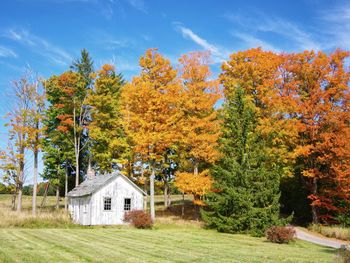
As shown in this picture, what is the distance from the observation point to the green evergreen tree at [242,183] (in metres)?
23.9

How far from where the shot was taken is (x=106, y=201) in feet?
99.1

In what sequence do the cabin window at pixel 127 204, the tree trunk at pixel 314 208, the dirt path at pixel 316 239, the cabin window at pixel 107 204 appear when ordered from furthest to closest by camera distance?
the cabin window at pixel 127 204 < the cabin window at pixel 107 204 < the tree trunk at pixel 314 208 < the dirt path at pixel 316 239

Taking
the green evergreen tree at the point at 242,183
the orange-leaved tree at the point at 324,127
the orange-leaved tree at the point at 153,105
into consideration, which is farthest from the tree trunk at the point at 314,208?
the orange-leaved tree at the point at 153,105

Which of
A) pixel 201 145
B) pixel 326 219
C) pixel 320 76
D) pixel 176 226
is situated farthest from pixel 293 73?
pixel 176 226

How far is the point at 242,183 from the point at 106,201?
12143mm

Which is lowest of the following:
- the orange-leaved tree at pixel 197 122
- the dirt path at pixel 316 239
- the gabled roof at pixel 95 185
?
the dirt path at pixel 316 239

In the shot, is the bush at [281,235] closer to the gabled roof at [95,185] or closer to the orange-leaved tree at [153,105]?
the orange-leaved tree at [153,105]

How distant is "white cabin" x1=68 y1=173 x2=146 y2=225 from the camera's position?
29.6m

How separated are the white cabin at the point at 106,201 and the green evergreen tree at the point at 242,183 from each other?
7.96 m

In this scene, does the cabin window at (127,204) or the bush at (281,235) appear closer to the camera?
the bush at (281,235)

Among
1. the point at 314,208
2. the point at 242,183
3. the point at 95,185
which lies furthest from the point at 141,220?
the point at 314,208

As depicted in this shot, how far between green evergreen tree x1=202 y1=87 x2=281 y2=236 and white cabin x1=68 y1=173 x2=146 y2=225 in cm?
796

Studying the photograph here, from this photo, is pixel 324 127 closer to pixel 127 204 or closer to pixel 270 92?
pixel 270 92

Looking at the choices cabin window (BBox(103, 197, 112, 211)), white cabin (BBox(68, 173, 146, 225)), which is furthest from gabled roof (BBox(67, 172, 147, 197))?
cabin window (BBox(103, 197, 112, 211))
